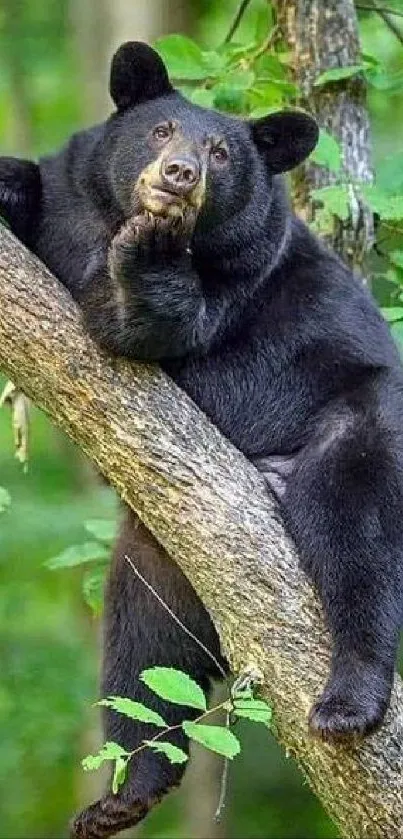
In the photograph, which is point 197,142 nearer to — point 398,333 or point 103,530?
point 398,333

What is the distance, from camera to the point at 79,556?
5.21 m

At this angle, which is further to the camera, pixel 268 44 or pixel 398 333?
pixel 268 44

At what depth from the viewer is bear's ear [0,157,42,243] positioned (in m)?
4.45

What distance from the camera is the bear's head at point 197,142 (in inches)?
172

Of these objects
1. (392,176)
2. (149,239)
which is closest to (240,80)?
(392,176)

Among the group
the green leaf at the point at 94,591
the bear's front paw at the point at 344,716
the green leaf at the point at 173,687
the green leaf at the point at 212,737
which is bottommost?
the green leaf at the point at 94,591

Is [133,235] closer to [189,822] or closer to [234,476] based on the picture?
[234,476]

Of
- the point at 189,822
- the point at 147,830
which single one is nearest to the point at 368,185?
the point at 189,822

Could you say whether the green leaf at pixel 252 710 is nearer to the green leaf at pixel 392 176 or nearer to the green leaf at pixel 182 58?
the green leaf at pixel 392 176

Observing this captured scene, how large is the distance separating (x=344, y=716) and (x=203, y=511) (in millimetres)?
667

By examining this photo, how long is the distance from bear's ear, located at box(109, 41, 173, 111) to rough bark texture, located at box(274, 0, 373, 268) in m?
1.04

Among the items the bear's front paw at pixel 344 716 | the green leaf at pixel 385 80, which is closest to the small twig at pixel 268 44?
the green leaf at pixel 385 80

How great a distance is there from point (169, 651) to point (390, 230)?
72.3 inches

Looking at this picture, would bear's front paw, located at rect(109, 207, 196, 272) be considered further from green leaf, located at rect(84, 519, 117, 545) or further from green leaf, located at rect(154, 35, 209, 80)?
green leaf, located at rect(84, 519, 117, 545)
